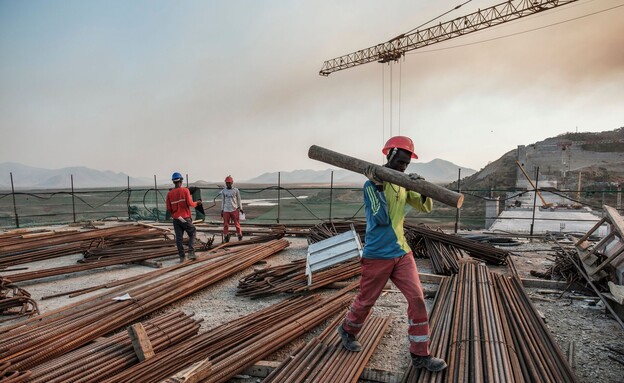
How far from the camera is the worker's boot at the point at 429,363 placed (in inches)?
119

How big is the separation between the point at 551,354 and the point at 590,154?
1678 inches

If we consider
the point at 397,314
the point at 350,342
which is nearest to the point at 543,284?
the point at 397,314

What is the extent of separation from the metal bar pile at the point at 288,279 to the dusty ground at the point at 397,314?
0.52 ft

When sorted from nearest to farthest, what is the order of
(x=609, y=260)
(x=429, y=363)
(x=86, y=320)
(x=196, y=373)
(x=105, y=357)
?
1. (x=196, y=373)
2. (x=429, y=363)
3. (x=105, y=357)
4. (x=86, y=320)
5. (x=609, y=260)

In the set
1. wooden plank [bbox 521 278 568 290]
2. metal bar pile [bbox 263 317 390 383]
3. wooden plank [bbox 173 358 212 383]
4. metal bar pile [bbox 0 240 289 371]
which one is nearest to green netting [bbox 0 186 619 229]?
wooden plank [bbox 521 278 568 290]

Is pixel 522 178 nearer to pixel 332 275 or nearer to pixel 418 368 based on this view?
pixel 332 275

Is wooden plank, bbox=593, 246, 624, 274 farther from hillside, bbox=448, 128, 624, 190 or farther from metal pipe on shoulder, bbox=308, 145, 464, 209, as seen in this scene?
hillside, bbox=448, 128, 624, 190

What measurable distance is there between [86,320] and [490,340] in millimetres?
4432

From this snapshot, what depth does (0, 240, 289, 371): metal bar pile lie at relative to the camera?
3.45 metres

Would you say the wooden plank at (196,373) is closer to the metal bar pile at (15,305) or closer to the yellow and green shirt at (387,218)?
the yellow and green shirt at (387,218)

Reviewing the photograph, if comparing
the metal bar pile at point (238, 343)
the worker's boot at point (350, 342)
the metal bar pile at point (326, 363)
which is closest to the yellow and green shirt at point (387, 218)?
the worker's boot at point (350, 342)

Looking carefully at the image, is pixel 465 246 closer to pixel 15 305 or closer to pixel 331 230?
pixel 331 230

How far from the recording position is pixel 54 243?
29.4 feet

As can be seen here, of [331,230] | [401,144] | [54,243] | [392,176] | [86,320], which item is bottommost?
[86,320]
